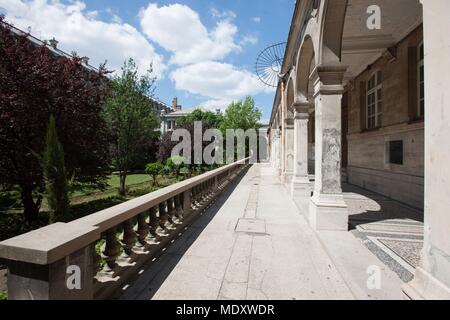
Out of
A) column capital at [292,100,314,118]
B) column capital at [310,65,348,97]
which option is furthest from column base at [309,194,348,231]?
column capital at [292,100,314,118]

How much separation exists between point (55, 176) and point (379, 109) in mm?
10837

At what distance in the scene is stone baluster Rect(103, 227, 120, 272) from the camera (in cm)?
267

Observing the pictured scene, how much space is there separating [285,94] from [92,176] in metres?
9.27

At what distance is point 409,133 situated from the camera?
22.4 feet

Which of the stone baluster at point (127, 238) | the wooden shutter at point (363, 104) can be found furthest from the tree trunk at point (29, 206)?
the wooden shutter at point (363, 104)

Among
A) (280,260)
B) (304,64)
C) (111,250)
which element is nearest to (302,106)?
(304,64)

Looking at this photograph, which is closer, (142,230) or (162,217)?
(142,230)

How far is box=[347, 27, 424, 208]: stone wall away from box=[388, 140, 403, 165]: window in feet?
0.42

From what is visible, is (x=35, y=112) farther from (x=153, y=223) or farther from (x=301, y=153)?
(x=301, y=153)

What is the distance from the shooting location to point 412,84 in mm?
6762

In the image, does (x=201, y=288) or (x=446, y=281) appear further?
(x=201, y=288)

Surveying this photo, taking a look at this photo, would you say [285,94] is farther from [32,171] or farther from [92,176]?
[32,171]

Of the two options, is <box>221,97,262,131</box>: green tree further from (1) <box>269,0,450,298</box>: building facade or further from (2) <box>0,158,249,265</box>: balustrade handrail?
(2) <box>0,158,249,265</box>: balustrade handrail
